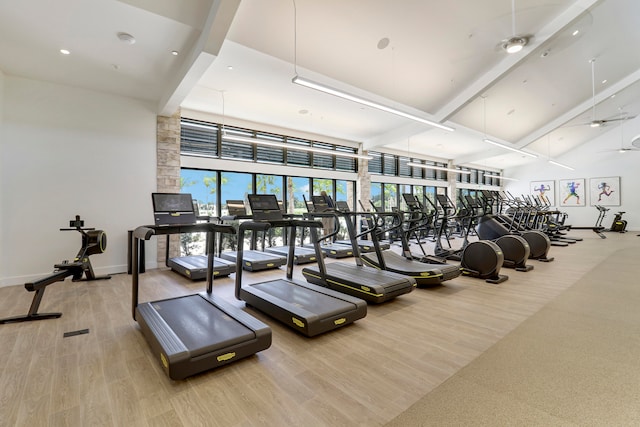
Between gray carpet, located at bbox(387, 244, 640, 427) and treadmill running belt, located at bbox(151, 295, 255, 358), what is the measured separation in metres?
1.36

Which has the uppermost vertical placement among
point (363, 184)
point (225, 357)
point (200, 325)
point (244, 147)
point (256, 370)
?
point (244, 147)

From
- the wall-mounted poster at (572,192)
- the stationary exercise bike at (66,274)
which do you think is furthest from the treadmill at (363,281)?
the wall-mounted poster at (572,192)

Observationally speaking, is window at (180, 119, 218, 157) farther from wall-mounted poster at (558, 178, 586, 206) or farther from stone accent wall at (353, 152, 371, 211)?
wall-mounted poster at (558, 178, 586, 206)

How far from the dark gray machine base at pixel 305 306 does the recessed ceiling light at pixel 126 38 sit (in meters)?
3.89

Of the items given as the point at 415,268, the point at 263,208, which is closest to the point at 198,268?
the point at 263,208

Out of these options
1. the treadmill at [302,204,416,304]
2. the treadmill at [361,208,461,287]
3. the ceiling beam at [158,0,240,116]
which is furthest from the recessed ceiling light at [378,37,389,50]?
the treadmill at [302,204,416,304]

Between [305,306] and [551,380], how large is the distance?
2.09 metres

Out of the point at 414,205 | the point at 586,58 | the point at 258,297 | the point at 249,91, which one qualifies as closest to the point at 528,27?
the point at 586,58

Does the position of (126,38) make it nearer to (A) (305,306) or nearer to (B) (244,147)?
(B) (244,147)

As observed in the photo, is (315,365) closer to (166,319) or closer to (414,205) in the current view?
(166,319)

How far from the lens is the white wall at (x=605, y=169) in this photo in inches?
542

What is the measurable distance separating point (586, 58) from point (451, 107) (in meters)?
4.14

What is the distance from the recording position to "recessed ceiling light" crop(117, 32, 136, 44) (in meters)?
3.92

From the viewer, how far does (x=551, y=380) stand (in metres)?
2.01
